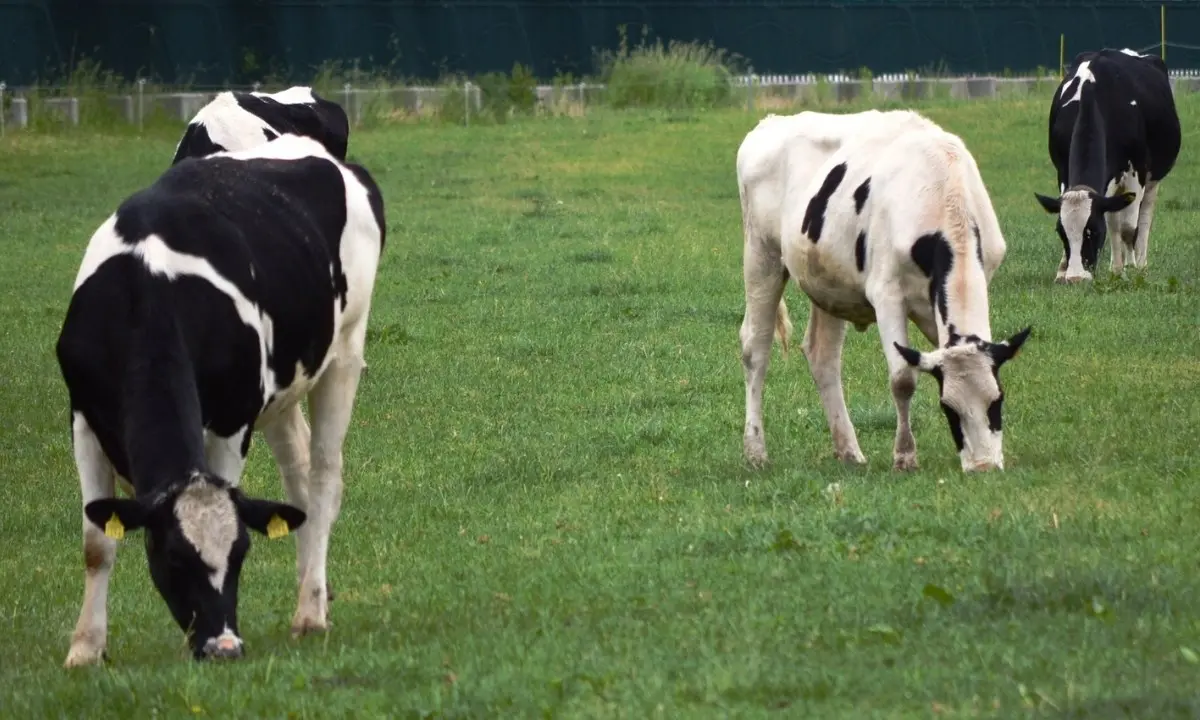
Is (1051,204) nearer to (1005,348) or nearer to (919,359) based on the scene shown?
(1005,348)

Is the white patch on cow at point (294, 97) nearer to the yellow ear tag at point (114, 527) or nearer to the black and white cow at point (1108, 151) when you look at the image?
the black and white cow at point (1108, 151)

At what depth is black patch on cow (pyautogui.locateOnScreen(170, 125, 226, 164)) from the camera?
1444cm

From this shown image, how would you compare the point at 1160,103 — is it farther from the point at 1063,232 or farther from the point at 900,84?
the point at 900,84

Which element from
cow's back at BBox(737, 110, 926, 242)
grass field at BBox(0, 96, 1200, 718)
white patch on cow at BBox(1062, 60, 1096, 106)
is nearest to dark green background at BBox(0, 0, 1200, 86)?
grass field at BBox(0, 96, 1200, 718)

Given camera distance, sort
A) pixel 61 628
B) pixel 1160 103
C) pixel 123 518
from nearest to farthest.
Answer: pixel 123 518 → pixel 61 628 → pixel 1160 103

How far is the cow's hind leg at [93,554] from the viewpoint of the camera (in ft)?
23.4

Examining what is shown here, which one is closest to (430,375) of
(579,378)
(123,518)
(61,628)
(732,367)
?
(579,378)

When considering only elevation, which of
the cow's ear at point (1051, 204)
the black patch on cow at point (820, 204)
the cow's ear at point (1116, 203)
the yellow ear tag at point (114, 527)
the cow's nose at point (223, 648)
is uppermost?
the black patch on cow at point (820, 204)

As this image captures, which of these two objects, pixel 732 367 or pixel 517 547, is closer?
pixel 517 547

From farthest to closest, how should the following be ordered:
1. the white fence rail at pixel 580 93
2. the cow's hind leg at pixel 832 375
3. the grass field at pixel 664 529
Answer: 1. the white fence rail at pixel 580 93
2. the cow's hind leg at pixel 832 375
3. the grass field at pixel 664 529

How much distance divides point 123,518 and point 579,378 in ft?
23.6

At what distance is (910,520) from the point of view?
318 inches

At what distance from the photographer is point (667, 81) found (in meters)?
40.4

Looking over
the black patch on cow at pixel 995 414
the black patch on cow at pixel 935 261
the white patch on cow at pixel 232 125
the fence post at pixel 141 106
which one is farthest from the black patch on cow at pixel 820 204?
the fence post at pixel 141 106
